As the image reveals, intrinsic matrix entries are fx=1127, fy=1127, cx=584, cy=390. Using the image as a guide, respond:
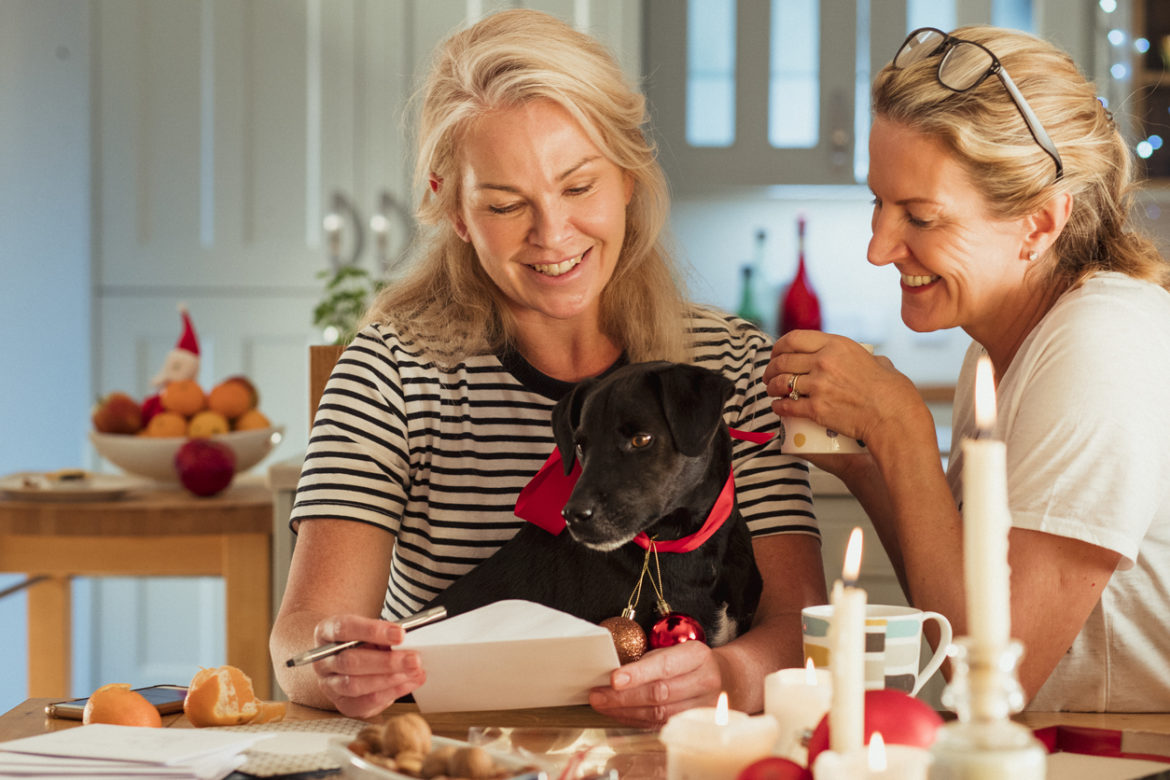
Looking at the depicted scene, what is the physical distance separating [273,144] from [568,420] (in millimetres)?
2722

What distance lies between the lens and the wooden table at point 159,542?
6.75ft

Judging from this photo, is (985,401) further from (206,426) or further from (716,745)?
(206,426)

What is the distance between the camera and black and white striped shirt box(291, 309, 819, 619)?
4.20ft

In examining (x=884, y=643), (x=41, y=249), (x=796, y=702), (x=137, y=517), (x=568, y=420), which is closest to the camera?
(x=796, y=702)

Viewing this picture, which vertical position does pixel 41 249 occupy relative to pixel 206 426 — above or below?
above

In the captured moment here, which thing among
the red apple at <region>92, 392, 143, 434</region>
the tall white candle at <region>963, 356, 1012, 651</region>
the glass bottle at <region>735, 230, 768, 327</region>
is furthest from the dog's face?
the glass bottle at <region>735, 230, 768, 327</region>

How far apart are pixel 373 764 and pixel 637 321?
0.81m

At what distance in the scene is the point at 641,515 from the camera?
1053 millimetres

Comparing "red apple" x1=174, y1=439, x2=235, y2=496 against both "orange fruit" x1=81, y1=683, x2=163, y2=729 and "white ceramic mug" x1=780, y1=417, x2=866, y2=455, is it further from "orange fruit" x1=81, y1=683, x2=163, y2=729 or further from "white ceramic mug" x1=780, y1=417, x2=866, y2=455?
"white ceramic mug" x1=780, y1=417, x2=866, y2=455

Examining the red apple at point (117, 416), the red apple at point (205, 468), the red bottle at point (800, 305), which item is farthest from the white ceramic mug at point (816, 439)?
the red bottle at point (800, 305)

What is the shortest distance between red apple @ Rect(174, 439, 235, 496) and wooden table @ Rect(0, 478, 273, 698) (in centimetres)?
3

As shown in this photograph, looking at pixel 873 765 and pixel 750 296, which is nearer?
pixel 873 765

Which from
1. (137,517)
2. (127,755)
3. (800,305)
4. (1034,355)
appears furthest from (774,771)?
(800,305)

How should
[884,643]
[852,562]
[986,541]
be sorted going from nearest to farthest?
[986,541], [852,562], [884,643]
